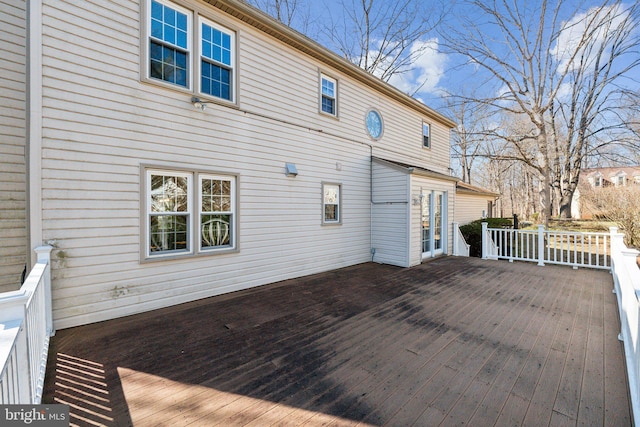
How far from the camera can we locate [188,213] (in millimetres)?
4633

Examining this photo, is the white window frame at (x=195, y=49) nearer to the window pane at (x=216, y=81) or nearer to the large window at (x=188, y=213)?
the window pane at (x=216, y=81)

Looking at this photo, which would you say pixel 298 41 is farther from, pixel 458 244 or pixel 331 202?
pixel 458 244

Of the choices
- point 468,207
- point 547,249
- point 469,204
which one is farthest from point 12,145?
point 469,204

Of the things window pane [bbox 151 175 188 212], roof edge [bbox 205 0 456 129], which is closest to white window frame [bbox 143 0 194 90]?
roof edge [bbox 205 0 456 129]

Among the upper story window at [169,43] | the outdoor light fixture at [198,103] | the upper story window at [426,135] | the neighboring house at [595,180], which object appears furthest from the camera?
the neighboring house at [595,180]

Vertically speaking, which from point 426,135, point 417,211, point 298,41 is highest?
point 298,41

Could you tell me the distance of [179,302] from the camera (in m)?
4.55

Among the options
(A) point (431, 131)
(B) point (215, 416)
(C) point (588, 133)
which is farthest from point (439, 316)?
(C) point (588, 133)

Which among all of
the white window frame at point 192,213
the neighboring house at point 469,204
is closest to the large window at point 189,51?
the white window frame at point 192,213

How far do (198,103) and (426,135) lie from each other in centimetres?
868

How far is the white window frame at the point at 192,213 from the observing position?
423cm

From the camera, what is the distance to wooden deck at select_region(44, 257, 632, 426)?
2.11 metres

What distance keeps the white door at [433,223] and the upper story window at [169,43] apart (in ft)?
21.2

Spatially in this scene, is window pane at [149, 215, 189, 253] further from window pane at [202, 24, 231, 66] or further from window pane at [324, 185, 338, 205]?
window pane at [324, 185, 338, 205]
